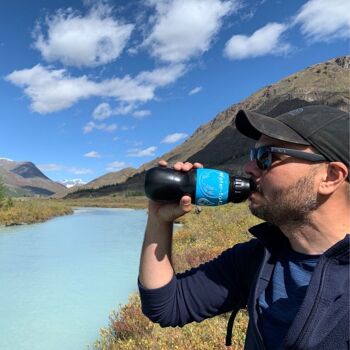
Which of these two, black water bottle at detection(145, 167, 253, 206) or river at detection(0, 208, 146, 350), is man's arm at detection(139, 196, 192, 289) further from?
river at detection(0, 208, 146, 350)

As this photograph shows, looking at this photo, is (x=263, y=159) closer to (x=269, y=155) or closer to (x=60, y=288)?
(x=269, y=155)

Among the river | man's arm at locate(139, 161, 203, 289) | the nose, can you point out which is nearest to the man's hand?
man's arm at locate(139, 161, 203, 289)

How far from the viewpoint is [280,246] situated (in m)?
1.89

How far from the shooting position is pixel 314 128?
172 centimetres

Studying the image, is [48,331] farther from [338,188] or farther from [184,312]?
[338,188]

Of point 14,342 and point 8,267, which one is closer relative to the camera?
point 14,342

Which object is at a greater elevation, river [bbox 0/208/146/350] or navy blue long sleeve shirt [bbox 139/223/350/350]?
navy blue long sleeve shirt [bbox 139/223/350/350]

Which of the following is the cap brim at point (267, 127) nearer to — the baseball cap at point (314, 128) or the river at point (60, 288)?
the baseball cap at point (314, 128)

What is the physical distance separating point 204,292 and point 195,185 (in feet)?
1.83

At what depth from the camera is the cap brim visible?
177 centimetres

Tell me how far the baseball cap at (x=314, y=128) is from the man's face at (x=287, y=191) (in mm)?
55

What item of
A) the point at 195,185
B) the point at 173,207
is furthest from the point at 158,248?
the point at 195,185

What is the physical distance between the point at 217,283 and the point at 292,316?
0.55m

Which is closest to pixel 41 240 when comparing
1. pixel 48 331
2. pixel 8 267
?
pixel 8 267
